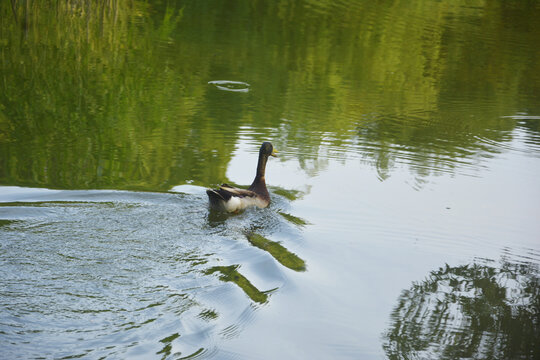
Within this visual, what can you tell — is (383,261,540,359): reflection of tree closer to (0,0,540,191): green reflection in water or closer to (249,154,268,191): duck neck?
(249,154,268,191): duck neck

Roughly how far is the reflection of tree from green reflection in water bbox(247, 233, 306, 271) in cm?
107

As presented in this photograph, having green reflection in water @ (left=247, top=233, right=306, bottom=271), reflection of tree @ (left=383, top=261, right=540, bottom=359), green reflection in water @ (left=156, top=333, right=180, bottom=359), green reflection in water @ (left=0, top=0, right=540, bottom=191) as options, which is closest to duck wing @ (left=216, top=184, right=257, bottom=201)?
green reflection in water @ (left=247, top=233, right=306, bottom=271)

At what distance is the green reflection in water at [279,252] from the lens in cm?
613

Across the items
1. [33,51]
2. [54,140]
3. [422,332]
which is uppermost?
[33,51]

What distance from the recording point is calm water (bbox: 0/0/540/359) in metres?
4.96

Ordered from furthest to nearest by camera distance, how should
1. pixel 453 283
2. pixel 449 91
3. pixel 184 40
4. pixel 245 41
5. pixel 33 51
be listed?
pixel 245 41 → pixel 184 40 → pixel 449 91 → pixel 33 51 → pixel 453 283

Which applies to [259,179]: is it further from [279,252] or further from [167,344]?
[167,344]

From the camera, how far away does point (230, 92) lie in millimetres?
12633

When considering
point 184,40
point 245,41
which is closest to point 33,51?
point 184,40

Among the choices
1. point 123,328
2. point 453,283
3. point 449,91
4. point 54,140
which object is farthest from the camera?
point 449,91

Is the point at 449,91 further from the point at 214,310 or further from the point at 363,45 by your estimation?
the point at 214,310

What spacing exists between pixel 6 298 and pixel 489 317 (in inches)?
162

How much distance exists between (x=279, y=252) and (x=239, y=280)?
0.86 metres

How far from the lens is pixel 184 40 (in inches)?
643
